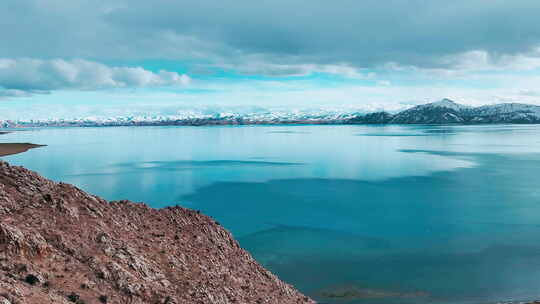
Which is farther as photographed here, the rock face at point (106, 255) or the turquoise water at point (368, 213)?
the turquoise water at point (368, 213)

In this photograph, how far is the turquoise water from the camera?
35.0 meters

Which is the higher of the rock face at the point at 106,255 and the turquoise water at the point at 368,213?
the rock face at the point at 106,255

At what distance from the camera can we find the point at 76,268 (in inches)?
667

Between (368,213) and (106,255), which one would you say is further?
(368,213)

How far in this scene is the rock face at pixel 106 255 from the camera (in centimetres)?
1577

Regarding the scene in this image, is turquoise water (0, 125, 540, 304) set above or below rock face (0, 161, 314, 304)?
below

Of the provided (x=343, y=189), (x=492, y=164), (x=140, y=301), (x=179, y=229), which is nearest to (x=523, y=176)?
(x=492, y=164)

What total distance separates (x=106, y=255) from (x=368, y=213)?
159 ft

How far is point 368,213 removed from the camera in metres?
60.8

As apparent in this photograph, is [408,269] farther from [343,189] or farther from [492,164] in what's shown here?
[492,164]

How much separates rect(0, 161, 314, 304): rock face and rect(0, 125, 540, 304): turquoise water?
1105 cm

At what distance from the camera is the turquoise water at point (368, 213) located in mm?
34969

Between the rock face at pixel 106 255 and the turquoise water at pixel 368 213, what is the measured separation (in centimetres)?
1105

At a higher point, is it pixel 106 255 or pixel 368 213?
pixel 106 255
